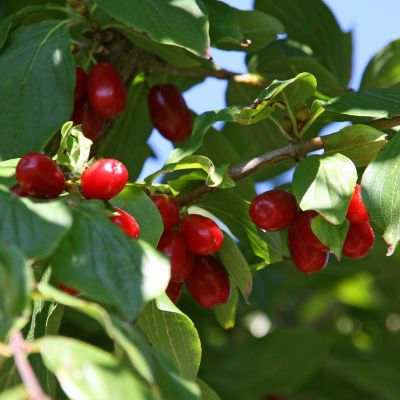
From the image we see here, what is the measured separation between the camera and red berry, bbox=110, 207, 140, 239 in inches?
59.0

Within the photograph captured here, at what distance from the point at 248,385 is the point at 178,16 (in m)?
1.72

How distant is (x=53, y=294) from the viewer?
1229 mm

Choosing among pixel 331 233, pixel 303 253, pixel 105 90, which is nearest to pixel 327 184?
pixel 331 233

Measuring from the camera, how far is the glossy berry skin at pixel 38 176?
1499mm

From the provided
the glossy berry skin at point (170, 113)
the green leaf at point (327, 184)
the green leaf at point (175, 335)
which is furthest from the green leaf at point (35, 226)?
the glossy berry skin at point (170, 113)

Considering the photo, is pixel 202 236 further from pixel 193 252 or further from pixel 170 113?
pixel 170 113

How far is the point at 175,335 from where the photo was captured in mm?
1672

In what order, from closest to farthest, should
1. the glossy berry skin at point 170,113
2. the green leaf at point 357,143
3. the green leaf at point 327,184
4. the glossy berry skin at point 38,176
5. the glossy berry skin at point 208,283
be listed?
the glossy berry skin at point 38,176, the green leaf at point 327,184, the green leaf at point 357,143, the glossy berry skin at point 208,283, the glossy berry skin at point 170,113

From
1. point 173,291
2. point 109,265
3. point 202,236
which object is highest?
point 109,265

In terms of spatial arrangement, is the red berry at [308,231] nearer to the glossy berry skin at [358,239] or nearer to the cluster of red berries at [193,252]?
the glossy berry skin at [358,239]

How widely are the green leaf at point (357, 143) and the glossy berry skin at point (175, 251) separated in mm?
310

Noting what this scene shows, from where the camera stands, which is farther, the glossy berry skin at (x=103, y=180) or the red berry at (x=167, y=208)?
the red berry at (x=167, y=208)

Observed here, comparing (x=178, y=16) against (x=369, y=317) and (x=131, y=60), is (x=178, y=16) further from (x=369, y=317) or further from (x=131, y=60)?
(x=369, y=317)

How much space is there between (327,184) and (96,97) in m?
0.63
